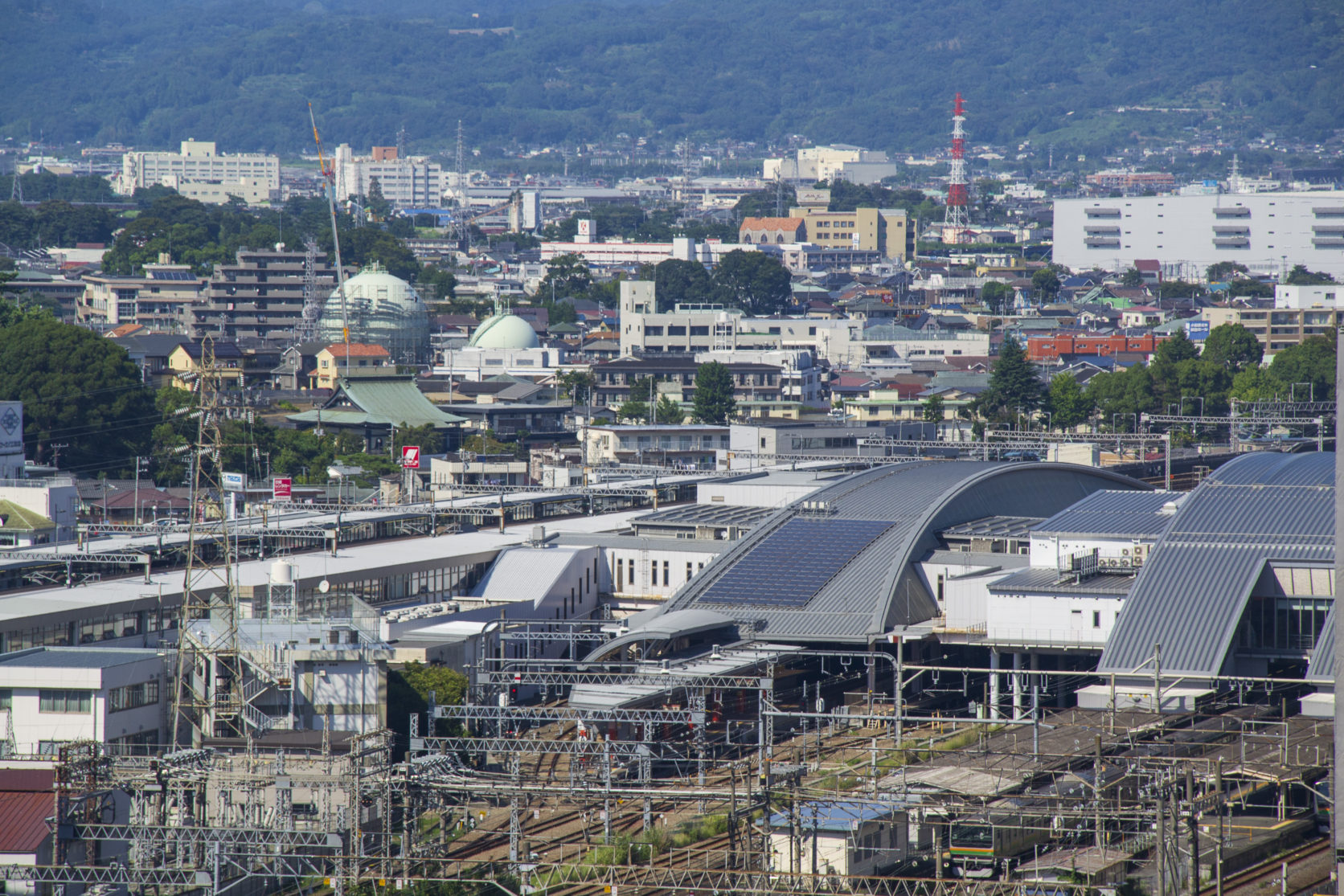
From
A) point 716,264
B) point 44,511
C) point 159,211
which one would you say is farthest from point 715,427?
point 159,211

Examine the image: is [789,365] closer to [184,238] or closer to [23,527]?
[23,527]

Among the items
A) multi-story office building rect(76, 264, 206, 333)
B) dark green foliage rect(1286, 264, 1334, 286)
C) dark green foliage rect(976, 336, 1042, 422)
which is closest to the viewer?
dark green foliage rect(976, 336, 1042, 422)

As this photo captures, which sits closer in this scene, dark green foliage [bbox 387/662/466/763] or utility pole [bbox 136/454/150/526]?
dark green foliage [bbox 387/662/466/763]

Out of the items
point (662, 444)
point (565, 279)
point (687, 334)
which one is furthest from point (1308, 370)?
point (565, 279)

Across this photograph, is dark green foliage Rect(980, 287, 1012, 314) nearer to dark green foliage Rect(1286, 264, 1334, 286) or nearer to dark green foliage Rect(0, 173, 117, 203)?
dark green foliage Rect(1286, 264, 1334, 286)

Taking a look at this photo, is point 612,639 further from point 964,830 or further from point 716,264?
point 716,264

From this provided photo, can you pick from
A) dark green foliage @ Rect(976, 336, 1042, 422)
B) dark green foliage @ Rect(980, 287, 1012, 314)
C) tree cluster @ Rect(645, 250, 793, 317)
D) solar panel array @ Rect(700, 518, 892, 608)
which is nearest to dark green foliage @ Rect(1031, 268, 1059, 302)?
dark green foliage @ Rect(980, 287, 1012, 314)
